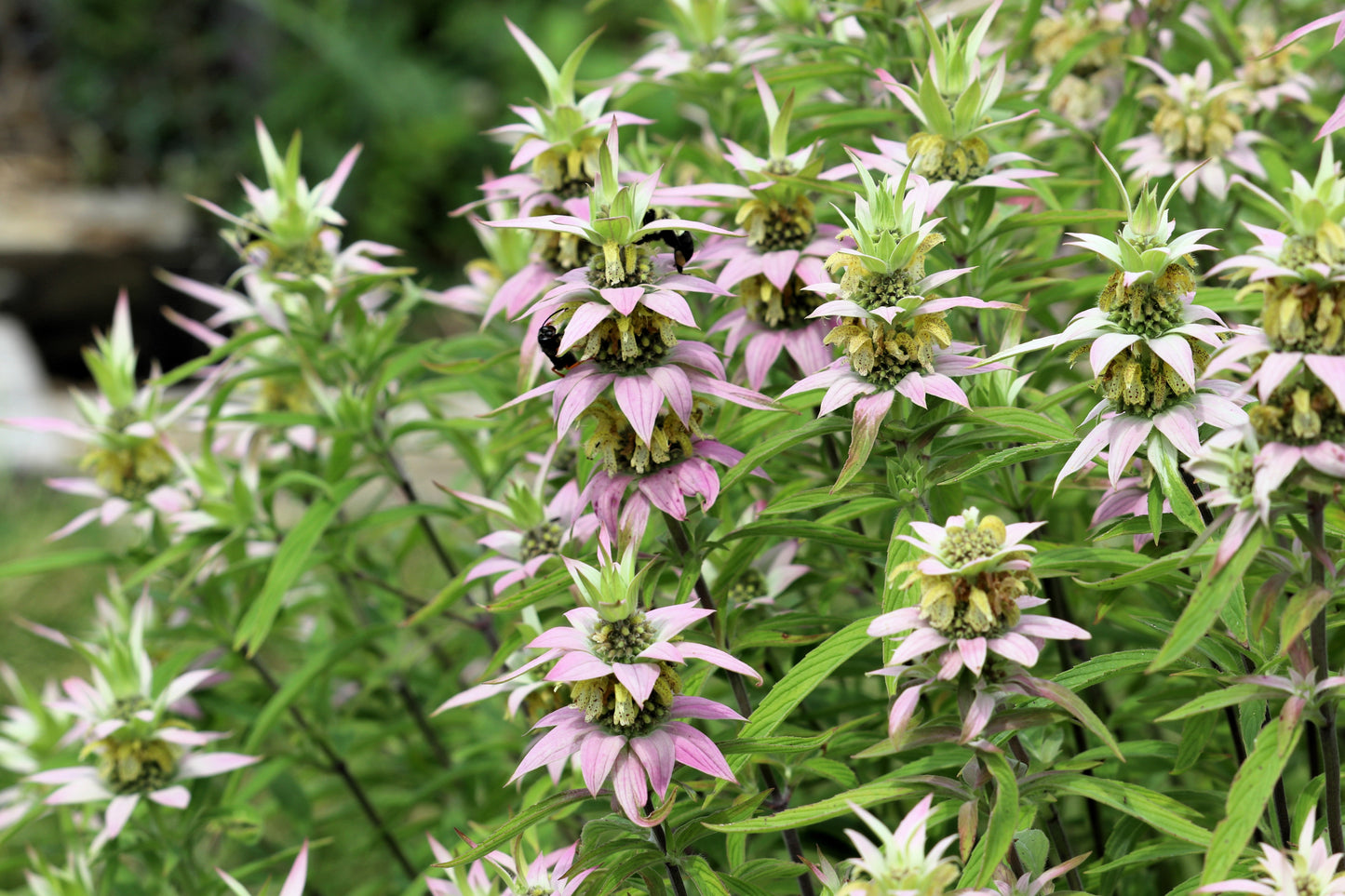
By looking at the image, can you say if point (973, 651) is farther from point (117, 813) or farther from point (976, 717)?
point (117, 813)

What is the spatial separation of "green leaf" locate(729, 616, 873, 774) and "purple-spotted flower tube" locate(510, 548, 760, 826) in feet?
0.30

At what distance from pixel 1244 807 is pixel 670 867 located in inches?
31.2

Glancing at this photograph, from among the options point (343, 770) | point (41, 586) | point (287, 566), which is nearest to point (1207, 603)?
point (287, 566)

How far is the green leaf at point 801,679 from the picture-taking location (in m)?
1.65

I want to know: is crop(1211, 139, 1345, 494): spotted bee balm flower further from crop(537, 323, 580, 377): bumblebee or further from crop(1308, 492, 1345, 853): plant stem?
crop(537, 323, 580, 377): bumblebee

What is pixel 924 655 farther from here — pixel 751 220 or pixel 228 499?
pixel 228 499

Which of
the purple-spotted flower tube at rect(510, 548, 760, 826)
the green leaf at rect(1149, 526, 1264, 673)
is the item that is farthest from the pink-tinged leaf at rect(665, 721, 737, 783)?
the green leaf at rect(1149, 526, 1264, 673)

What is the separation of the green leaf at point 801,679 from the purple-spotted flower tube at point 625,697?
0.09 meters

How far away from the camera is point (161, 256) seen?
33.7ft

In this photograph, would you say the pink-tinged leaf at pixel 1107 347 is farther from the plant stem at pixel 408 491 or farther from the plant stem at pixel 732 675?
the plant stem at pixel 408 491

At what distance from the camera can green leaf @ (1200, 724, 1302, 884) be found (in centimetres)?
137

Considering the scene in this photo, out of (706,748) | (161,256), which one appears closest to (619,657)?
(706,748)

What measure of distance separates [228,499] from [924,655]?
2059 mm

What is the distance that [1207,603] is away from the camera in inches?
53.1
